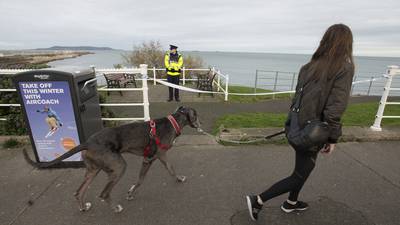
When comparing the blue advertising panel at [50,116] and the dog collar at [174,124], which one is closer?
the dog collar at [174,124]

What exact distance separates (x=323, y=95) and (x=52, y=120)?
380 cm

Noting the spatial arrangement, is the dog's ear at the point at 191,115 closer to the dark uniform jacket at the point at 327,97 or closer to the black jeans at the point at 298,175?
the black jeans at the point at 298,175

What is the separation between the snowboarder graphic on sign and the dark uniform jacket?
3.50m

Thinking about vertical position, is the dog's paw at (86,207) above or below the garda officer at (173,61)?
below

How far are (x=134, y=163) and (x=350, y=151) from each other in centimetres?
406

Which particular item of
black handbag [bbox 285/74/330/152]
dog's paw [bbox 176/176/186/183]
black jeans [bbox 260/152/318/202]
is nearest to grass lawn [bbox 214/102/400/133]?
dog's paw [bbox 176/176/186/183]

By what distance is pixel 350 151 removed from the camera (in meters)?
4.65

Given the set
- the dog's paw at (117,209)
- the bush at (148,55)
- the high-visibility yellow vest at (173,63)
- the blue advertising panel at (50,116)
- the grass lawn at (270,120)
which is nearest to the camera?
the dog's paw at (117,209)

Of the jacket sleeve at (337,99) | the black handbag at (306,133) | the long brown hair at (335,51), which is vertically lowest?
the black handbag at (306,133)

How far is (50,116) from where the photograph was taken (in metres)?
3.76

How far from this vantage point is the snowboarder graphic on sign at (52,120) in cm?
372

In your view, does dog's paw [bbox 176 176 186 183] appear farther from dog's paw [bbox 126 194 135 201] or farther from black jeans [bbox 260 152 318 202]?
black jeans [bbox 260 152 318 202]

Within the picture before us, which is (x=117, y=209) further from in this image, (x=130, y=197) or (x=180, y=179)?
(x=180, y=179)

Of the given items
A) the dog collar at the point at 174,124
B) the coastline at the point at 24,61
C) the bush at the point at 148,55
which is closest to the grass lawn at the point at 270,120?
the dog collar at the point at 174,124
